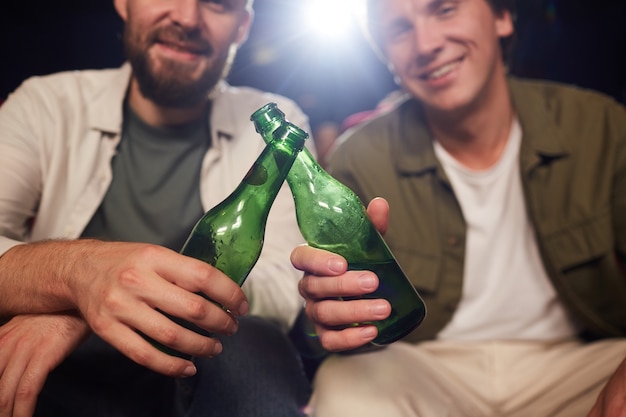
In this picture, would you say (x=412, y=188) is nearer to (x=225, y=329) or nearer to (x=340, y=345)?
(x=340, y=345)

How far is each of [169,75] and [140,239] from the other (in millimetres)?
A: 406

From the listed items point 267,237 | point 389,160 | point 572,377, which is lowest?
point 572,377

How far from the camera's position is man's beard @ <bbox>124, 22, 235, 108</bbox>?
1.24 meters

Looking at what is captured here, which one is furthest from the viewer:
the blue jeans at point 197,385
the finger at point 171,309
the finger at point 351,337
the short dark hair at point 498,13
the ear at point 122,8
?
the short dark hair at point 498,13

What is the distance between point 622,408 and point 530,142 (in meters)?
0.74

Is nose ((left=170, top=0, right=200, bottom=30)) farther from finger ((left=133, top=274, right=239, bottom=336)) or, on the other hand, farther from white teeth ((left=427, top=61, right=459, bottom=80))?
finger ((left=133, top=274, right=239, bottom=336))

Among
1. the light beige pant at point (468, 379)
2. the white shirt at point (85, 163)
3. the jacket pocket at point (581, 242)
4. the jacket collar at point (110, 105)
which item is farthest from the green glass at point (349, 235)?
the jacket collar at point (110, 105)

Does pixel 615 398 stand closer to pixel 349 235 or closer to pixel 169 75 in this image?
pixel 349 235

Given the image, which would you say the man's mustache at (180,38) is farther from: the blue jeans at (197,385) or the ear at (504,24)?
the ear at (504,24)

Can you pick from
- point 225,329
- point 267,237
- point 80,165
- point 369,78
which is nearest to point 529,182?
point 267,237

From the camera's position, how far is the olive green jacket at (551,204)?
120 centimetres

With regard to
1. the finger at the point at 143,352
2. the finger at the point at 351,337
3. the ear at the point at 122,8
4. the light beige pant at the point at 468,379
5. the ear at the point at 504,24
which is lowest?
the light beige pant at the point at 468,379

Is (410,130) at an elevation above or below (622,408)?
above

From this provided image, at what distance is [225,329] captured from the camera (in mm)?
650
